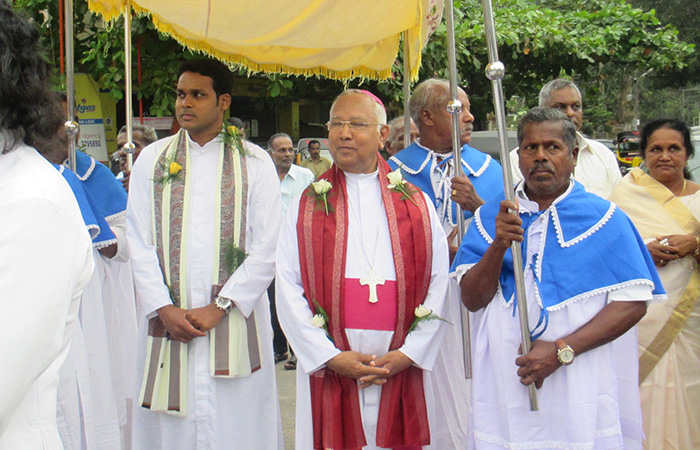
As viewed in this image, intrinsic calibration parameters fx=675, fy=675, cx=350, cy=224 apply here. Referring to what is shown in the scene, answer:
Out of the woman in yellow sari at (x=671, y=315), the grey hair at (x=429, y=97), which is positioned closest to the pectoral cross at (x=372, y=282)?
the grey hair at (x=429, y=97)

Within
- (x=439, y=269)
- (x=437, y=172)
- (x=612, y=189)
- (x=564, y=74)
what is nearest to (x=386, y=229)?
(x=439, y=269)

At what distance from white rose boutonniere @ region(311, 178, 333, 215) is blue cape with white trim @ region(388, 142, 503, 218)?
893mm

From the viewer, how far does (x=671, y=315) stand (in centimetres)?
378

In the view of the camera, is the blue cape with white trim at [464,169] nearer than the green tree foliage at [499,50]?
Yes

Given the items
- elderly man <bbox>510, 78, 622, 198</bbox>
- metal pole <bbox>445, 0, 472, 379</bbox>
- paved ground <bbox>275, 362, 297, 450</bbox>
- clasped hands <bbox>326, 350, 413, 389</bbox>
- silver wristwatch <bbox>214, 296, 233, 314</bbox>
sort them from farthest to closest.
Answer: paved ground <bbox>275, 362, 297, 450</bbox> → elderly man <bbox>510, 78, 622, 198</bbox> → silver wristwatch <bbox>214, 296, 233, 314</bbox> → metal pole <bbox>445, 0, 472, 379</bbox> → clasped hands <bbox>326, 350, 413, 389</bbox>

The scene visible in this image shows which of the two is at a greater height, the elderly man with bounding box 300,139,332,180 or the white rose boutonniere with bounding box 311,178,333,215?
the elderly man with bounding box 300,139,332,180

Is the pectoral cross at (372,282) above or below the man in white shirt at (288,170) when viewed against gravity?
below

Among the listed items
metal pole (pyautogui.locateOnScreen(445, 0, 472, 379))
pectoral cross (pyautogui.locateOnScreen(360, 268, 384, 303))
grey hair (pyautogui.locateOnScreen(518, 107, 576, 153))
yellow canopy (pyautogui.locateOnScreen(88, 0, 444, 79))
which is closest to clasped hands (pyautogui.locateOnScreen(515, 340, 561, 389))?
metal pole (pyautogui.locateOnScreen(445, 0, 472, 379))

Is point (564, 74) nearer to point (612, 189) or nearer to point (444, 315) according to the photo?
point (612, 189)

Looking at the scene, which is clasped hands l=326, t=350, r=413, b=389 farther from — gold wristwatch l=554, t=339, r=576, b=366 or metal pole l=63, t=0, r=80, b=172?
metal pole l=63, t=0, r=80, b=172

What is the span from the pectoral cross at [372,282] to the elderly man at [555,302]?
0.43 metres

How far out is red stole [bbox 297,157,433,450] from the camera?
3.14 metres

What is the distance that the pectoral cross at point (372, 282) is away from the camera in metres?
3.21

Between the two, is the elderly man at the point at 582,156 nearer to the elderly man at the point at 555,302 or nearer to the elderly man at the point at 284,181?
the elderly man at the point at 555,302
